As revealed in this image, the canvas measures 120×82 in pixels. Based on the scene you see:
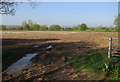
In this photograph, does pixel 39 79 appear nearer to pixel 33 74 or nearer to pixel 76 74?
pixel 33 74

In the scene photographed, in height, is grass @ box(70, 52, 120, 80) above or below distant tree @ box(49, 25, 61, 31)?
below

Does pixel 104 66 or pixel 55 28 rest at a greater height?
pixel 55 28

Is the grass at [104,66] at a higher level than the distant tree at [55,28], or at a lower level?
lower

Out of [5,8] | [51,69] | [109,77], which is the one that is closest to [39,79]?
[51,69]

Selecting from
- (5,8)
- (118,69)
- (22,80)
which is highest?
(5,8)

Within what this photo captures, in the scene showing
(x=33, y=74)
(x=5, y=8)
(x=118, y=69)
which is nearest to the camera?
(x=118, y=69)

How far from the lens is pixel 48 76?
16.3 ft

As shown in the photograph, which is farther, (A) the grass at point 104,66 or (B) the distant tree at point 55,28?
(B) the distant tree at point 55,28

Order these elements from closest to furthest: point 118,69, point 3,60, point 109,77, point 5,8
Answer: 1. point 109,77
2. point 118,69
3. point 3,60
4. point 5,8

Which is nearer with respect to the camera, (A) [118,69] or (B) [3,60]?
(A) [118,69]

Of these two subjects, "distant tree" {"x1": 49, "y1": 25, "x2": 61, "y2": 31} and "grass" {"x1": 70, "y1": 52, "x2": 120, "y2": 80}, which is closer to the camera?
"grass" {"x1": 70, "y1": 52, "x2": 120, "y2": 80}

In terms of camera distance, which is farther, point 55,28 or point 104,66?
point 55,28

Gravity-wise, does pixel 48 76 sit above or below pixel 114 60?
below

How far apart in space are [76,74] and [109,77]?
55.3 inches
